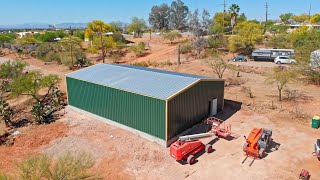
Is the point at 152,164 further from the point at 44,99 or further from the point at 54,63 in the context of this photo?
the point at 54,63

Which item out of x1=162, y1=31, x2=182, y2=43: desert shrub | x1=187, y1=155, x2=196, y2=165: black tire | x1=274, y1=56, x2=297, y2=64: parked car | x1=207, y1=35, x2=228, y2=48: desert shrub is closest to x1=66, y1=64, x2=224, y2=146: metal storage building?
x1=187, y1=155, x2=196, y2=165: black tire

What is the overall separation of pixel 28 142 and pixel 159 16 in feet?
333

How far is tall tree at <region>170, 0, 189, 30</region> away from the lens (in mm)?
112875

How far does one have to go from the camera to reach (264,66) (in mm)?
44156

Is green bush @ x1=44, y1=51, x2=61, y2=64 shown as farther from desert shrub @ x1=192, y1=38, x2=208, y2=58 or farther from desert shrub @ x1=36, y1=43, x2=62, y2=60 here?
desert shrub @ x1=192, y1=38, x2=208, y2=58

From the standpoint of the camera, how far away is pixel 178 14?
114 meters

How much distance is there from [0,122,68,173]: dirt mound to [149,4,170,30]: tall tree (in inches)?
3852

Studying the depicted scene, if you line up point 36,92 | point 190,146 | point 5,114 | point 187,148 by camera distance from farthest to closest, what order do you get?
point 36,92, point 5,114, point 190,146, point 187,148

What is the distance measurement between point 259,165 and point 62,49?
58750 mm

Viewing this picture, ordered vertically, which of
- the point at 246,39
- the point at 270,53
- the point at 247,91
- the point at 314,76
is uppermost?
the point at 246,39

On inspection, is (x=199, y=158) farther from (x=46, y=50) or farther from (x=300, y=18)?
(x=300, y=18)

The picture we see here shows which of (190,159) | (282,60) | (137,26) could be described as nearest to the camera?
(190,159)

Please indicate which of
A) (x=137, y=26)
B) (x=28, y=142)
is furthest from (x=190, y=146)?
(x=137, y=26)

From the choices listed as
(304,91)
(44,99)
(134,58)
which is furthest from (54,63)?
(304,91)
